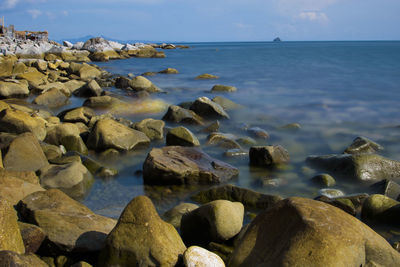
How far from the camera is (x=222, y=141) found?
970cm

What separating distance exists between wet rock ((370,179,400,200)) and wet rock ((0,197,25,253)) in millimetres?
5777

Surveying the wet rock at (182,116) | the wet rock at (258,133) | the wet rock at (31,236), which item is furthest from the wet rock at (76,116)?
the wet rock at (31,236)

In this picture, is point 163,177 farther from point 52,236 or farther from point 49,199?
→ point 52,236

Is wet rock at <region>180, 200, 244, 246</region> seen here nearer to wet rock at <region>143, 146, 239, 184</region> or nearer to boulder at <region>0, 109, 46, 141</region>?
wet rock at <region>143, 146, 239, 184</region>

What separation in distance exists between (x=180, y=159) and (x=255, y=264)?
13.5 feet

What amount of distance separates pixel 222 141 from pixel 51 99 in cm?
789

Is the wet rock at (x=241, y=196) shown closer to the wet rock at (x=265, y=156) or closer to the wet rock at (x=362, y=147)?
the wet rock at (x=265, y=156)

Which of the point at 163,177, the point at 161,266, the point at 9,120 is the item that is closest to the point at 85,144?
the point at 9,120

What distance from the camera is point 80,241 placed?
4.10m

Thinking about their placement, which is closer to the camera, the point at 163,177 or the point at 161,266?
the point at 161,266

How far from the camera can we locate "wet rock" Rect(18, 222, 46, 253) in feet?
12.7

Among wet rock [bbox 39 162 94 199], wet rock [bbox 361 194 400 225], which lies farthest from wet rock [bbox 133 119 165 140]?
wet rock [bbox 361 194 400 225]

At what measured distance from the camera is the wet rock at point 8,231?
11.1ft

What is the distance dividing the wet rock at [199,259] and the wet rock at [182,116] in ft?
26.5
